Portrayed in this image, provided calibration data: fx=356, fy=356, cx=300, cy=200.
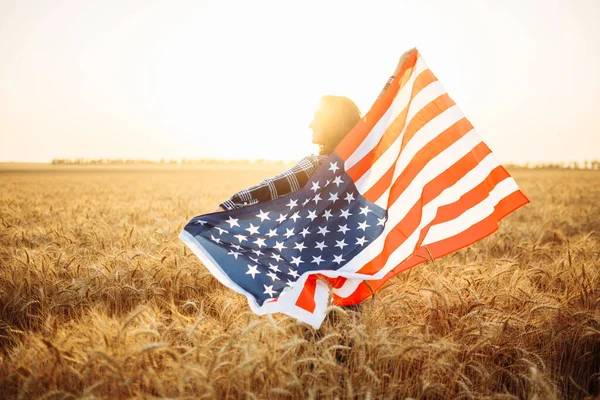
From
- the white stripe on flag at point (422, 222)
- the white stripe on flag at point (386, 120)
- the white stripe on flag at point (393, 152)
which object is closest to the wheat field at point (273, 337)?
the white stripe on flag at point (422, 222)

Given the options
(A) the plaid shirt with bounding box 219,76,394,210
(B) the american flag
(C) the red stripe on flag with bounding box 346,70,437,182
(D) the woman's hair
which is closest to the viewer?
(B) the american flag

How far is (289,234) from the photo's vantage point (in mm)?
3270

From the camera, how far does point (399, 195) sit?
335 cm

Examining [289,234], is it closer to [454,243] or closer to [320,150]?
[320,150]

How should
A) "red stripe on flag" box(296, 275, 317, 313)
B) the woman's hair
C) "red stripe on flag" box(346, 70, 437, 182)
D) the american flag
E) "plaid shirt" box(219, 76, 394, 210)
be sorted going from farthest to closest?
the woman's hair < "red stripe on flag" box(346, 70, 437, 182) < "plaid shirt" box(219, 76, 394, 210) < the american flag < "red stripe on flag" box(296, 275, 317, 313)

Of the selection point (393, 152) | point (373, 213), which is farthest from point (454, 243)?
point (393, 152)

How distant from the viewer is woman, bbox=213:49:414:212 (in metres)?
3.27

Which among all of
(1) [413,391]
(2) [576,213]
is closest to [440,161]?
(1) [413,391]

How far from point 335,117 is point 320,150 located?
37 cm

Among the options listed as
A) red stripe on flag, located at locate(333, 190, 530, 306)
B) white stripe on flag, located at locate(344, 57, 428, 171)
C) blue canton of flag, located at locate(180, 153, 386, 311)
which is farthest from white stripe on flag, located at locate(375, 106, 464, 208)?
red stripe on flag, located at locate(333, 190, 530, 306)

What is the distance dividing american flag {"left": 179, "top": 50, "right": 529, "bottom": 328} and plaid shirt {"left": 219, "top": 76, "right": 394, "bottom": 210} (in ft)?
0.22

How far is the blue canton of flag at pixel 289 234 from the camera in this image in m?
3.11

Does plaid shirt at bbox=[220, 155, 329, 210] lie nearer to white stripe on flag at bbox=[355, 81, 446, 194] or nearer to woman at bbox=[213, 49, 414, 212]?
woman at bbox=[213, 49, 414, 212]

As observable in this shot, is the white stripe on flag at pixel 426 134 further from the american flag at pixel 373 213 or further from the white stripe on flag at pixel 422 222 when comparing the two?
the white stripe on flag at pixel 422 222
